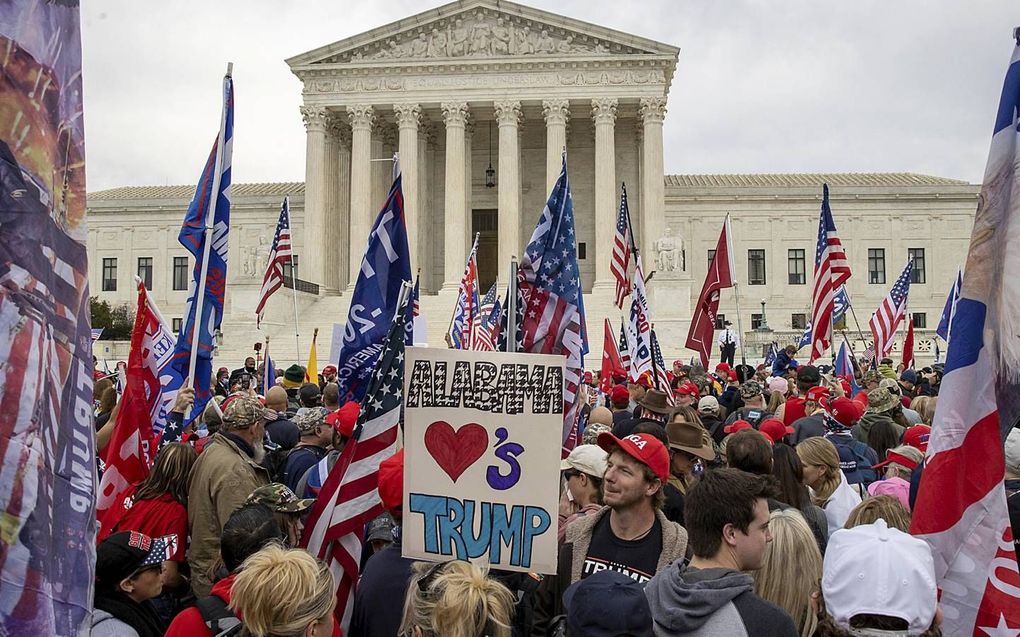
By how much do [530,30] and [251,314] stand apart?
1920 cm

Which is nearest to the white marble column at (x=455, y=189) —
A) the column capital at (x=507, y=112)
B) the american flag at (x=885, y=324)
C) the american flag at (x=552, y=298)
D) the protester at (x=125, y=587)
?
the column capital at (x=507, y=112)

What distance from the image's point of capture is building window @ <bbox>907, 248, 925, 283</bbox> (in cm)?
5325

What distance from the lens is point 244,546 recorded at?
4617mm

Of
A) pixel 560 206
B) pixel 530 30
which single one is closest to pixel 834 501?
pixel 560 206

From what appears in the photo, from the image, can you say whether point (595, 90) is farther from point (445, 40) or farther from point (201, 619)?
point (201, 619)

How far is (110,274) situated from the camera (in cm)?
5772

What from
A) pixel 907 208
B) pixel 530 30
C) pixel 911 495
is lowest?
pixel 911 495

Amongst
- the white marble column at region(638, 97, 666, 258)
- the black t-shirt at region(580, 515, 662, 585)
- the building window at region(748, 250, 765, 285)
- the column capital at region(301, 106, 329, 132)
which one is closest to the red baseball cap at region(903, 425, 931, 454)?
the black t-shirt at region(580, 515, 662, 585)

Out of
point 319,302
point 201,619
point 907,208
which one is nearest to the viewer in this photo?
point 201,619

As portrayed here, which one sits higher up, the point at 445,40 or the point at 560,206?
the point at 445,40

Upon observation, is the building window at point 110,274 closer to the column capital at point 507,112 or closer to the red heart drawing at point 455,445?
the column capital at point 507,112

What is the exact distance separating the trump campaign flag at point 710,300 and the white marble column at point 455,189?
29.6m

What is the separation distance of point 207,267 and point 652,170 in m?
39.6

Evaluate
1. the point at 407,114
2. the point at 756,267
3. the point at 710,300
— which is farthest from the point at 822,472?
the point at 756,267
